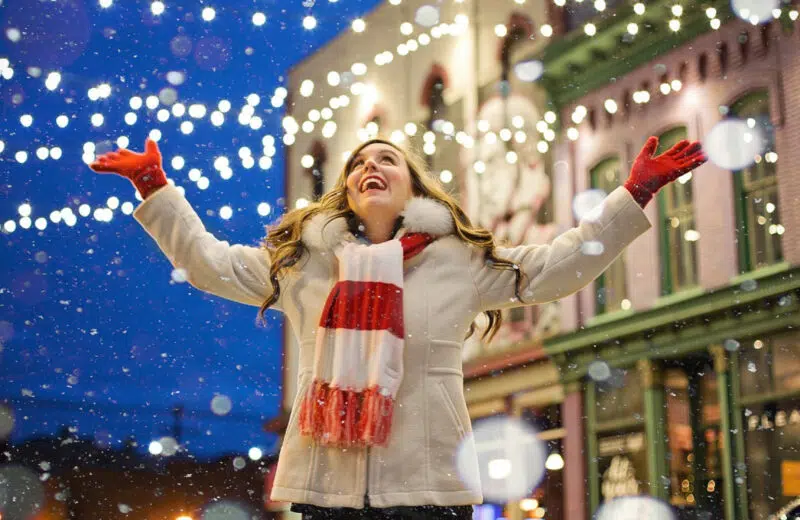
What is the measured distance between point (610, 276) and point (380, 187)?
22.9ft

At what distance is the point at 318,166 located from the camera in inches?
507

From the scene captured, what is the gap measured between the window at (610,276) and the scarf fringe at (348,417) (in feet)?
23.1

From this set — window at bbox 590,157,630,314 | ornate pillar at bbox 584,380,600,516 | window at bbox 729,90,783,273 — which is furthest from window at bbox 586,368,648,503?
window at bbox 729,90,783,273

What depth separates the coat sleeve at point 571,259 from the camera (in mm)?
2861

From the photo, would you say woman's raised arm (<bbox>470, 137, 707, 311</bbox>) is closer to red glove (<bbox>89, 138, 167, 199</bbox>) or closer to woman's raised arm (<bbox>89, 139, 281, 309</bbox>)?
woman's raised arm (<bbox>89, 139, 281, 309</bbox>)

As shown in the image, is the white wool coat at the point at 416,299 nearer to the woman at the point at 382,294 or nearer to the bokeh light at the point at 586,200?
the woman at the point at 382,294

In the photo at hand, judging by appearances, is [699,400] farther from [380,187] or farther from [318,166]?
[380,187]

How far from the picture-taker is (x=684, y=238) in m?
8.86

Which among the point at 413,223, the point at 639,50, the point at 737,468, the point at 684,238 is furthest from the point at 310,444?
the point at 639,50

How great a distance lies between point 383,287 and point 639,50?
24.2ft

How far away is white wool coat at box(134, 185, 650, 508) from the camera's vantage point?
266cm

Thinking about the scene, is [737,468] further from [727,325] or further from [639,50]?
[639,50]

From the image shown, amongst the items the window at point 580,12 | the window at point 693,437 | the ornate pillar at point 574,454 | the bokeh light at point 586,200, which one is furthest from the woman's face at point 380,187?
the window at point 580,12

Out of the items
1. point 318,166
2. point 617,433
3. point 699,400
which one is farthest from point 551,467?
point 318,166
